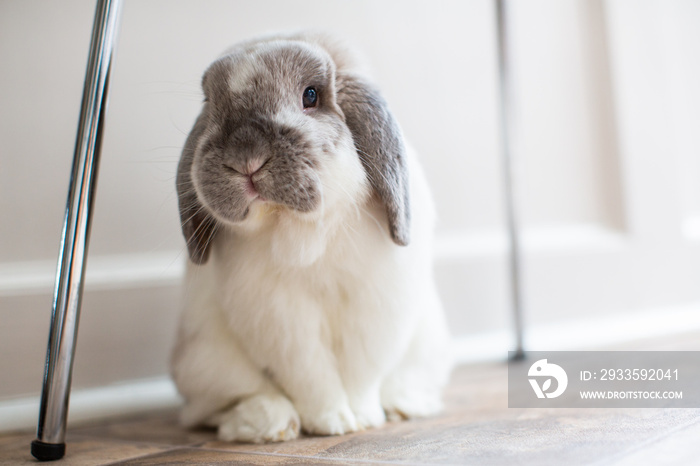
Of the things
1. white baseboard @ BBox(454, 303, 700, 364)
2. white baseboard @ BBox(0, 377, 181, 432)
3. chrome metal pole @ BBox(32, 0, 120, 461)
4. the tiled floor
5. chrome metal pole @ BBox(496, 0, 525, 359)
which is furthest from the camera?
white baseboard @ BBox(454, 303, 700, 364)

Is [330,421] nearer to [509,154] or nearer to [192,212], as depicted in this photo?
[192,212]

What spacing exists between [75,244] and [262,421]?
1.28 ft

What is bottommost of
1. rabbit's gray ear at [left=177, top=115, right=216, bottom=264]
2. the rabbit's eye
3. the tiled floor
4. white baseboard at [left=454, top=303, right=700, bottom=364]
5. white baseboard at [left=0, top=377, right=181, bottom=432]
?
white baseboard at [left=454, top=303, right=700, bottom=364]

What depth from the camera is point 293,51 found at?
876mm

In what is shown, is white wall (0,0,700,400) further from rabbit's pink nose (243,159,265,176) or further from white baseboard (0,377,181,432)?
rabbit's pink nose (243,159,265,176)

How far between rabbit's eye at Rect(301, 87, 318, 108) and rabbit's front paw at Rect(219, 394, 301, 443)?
47 centimetres

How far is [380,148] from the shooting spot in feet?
2.89

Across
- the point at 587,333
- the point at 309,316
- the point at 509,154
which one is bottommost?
the point at 587,333

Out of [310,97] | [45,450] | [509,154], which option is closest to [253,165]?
[310,97]

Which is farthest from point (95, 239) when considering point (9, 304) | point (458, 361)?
point (458, 361)

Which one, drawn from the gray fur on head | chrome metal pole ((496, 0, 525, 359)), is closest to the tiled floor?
the gray fur on head

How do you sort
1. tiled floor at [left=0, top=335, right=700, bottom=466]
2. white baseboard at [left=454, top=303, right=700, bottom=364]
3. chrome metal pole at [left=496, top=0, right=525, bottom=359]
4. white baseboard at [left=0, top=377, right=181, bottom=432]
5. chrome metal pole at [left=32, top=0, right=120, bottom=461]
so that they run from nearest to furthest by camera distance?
tiled floor at [left=0, top=335, right=700, bottom=466], chrome metal pole at [left=32, top=0, right=120, bottom=461], white baseboard at [left=0, top=377, right=181, bottom=432], chrome metal pole at [left=496, top=0, right=525, bottom=359], white baseboard at [left=454, top=303, right=700, bottom=364]

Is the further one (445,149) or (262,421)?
(445,149)

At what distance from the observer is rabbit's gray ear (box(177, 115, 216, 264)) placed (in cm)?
93
